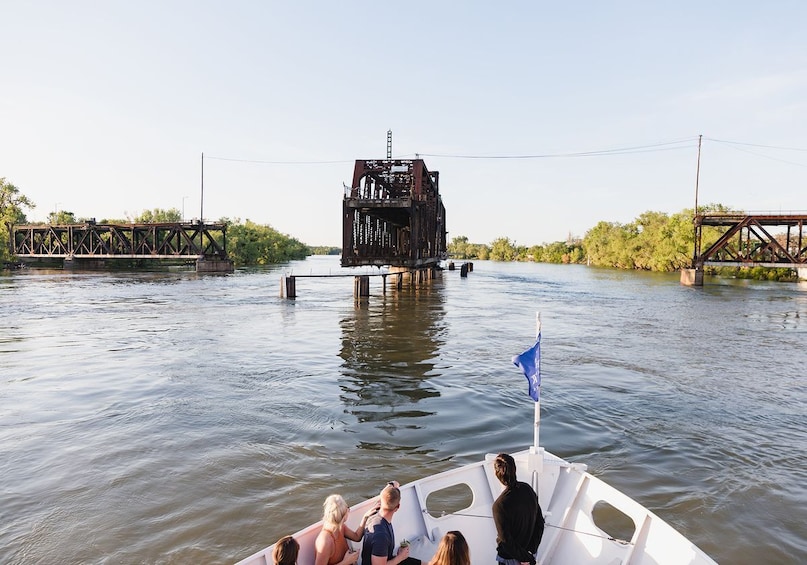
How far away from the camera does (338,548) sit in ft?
18.5

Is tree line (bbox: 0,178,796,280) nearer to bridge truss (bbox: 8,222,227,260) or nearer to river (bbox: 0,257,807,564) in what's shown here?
bridge truss (bbox: 8,222,227,260)

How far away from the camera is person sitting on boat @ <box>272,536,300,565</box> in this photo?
16.4ft

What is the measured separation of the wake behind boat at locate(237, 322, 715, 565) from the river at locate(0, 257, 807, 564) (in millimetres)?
2135

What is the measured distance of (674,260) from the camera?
4031 inches

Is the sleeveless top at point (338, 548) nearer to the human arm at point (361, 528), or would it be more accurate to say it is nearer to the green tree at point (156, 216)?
the human arm at point (361, 528)

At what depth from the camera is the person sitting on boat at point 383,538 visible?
5637 millimetres

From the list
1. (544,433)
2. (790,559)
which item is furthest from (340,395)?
(790,559)

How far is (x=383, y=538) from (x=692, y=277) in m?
70.2

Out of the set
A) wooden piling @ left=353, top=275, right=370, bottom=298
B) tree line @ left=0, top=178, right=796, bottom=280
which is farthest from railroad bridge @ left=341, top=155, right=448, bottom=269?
tree line @ left=0, top=178, right=796, bottom=280

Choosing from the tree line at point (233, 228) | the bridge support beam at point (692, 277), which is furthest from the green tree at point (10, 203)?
the bridge support beam at point (692, 277)

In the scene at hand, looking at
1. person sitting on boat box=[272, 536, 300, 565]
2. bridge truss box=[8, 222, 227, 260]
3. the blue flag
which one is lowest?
person sitting on boat box=[272, 536, 300, 565]

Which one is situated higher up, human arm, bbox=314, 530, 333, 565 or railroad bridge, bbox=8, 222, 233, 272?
railroad bridge, bbox=8, 222, 233, 272

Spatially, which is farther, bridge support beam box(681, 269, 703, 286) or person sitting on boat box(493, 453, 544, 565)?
bridge support beam box(681, 269, 703, 286)

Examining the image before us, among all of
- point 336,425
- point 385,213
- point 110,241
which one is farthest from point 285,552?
point 110,241
